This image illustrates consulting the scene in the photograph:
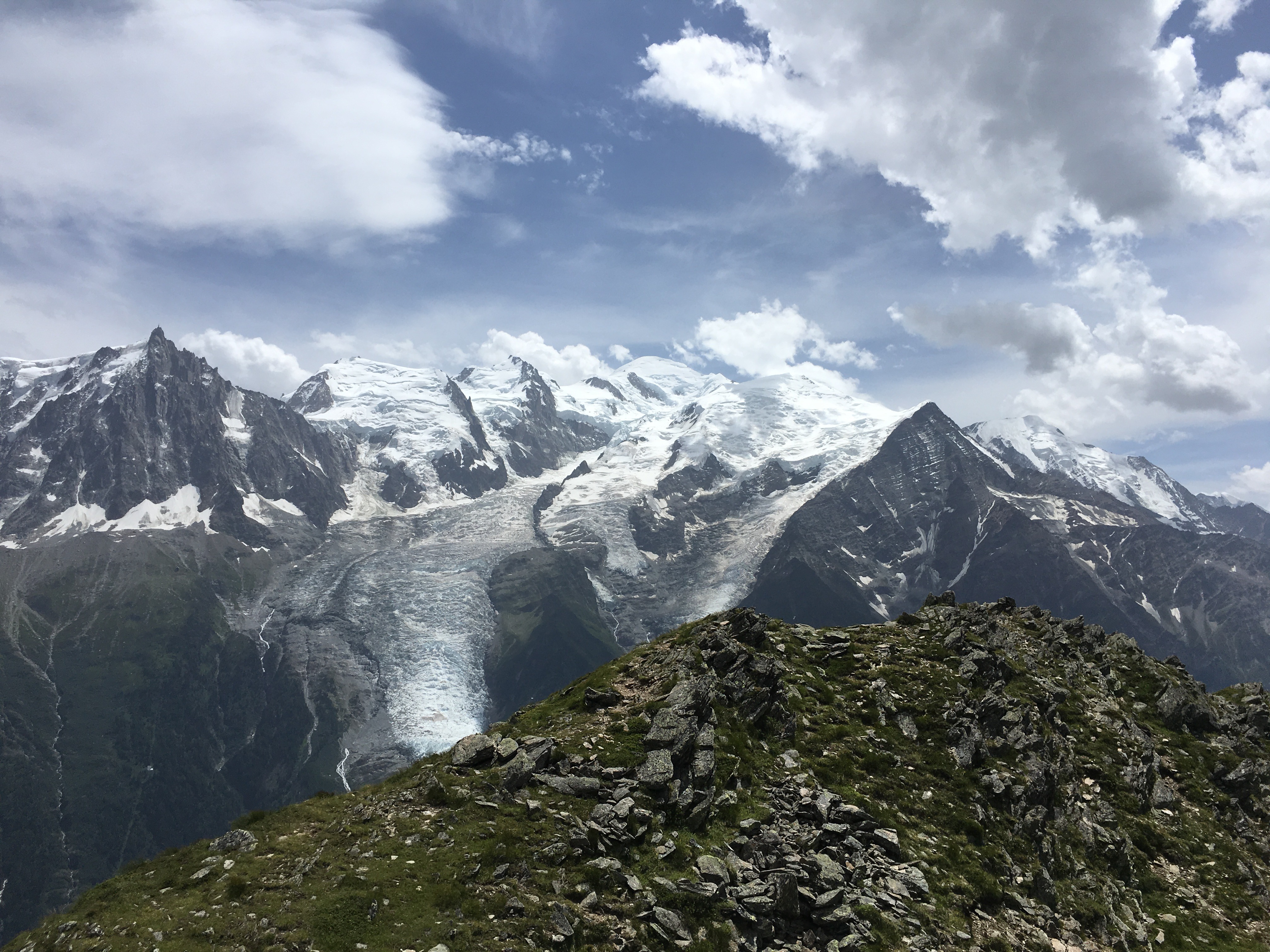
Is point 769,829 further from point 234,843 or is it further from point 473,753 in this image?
point 234,843

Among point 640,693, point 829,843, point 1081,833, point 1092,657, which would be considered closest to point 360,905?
point 829,843

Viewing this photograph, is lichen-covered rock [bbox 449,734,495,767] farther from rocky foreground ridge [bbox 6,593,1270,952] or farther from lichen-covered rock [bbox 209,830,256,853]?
lichen-covered rock [bbox 209,830,256,853]

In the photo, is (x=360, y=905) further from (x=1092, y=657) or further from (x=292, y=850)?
(x=1092, y=657)

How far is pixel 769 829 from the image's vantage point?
34.5 metres

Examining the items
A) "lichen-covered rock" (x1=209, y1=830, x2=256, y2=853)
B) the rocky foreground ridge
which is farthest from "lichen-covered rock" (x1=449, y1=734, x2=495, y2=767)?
"lichen-covered rock" (x1=209, y1=830, x2=256, y2=853)

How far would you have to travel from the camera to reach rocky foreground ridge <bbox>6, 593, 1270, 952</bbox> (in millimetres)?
27297

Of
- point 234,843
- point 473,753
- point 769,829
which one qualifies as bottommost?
point 769,829

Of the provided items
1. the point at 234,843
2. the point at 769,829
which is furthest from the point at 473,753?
the point at 769,829

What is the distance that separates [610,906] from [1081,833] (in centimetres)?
3023

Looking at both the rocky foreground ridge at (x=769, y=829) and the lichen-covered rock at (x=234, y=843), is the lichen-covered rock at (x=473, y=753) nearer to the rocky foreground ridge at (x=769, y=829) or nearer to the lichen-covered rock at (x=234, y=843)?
the rocky foreground ridge at (x=769, y=829)

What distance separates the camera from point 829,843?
114 ft

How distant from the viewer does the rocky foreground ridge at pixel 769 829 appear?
27.3 m

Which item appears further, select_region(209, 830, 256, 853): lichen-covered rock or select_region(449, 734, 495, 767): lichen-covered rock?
select_region(449, 734, 495, 767): lichen-covered rock

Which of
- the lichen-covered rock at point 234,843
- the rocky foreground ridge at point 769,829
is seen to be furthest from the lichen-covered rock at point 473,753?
the lichen-covered rock at point 234,843
